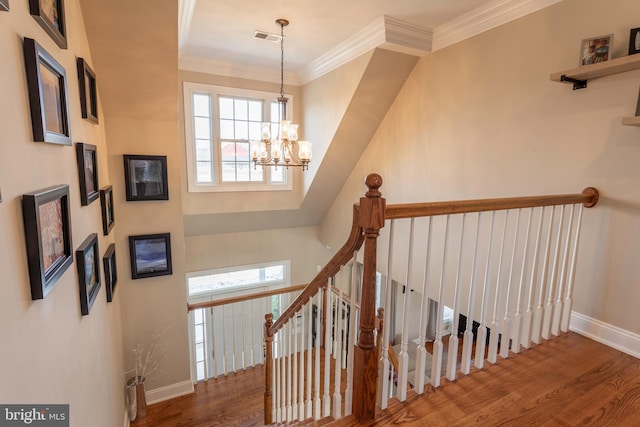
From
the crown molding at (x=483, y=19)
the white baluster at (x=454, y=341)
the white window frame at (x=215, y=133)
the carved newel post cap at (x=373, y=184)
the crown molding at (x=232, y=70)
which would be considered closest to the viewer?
the carved newel post cap at (x=373, y=184)

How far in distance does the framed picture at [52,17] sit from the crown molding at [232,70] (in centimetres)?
280

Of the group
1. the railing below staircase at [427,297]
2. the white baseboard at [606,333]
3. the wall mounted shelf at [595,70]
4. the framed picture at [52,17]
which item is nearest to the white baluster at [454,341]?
the railing below staircase at [427,297]

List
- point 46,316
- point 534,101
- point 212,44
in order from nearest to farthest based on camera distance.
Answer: point 46,316 → point 534,101 → point 212,44

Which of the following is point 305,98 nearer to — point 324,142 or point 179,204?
point 324,142

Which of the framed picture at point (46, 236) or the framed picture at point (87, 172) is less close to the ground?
the framed picture at point (87, 172)

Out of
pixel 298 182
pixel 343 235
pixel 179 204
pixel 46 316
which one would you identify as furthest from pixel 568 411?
pixel 298 182

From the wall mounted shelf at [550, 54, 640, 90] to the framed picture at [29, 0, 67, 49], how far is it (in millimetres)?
2791

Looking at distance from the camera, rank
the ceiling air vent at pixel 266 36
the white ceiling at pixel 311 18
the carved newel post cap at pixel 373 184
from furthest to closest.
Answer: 1. the ceiling air vent at pixel 266 36
2. the white ceiling at pixel 311 18
3. the carved newel post cap at pixel 373 184

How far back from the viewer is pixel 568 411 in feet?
5.12

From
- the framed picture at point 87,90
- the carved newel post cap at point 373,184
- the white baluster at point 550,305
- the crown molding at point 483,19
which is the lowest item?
the white baluster at point 550,305

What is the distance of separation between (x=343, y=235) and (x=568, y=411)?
12.7 feet

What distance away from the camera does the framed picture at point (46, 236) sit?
1012 mm

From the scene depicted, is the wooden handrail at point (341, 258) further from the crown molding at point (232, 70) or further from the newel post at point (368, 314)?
the crown molding at point (232, 70)

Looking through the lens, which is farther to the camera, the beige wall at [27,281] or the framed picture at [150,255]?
the framed picture at [150,255]
